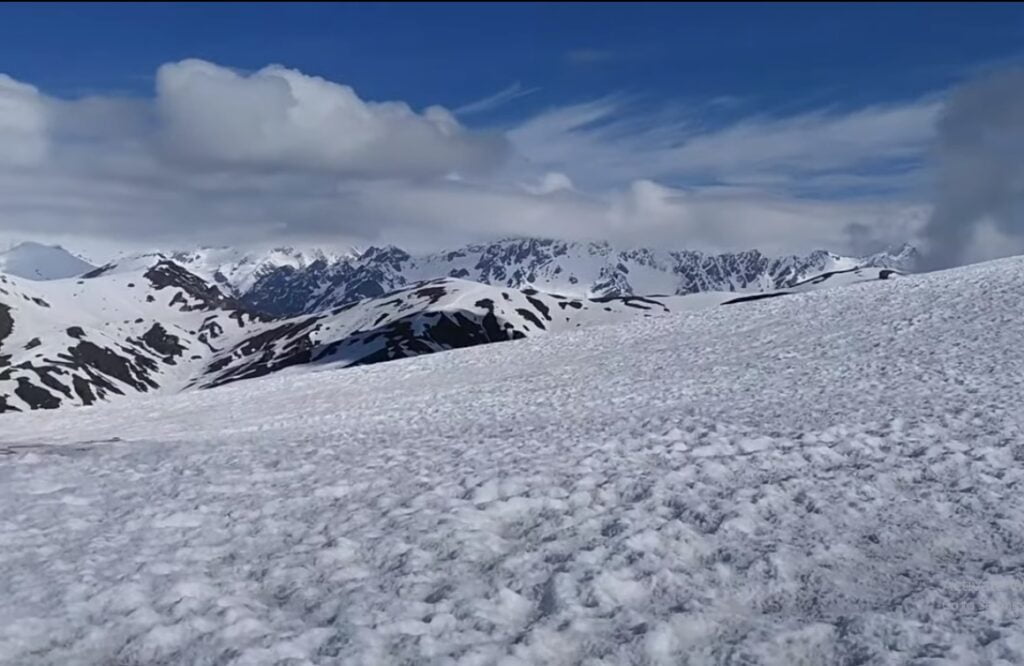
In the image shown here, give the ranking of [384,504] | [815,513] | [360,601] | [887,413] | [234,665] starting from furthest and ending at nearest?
1. [887,413]
2. [384,504]
3. [815,513]
4. [360,601]
5. [234,665]

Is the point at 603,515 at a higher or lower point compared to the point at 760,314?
lower

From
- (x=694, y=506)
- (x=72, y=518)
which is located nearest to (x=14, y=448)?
(x=72, y=518)

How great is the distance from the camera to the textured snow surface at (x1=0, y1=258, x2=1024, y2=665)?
28.0 ft

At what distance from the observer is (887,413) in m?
17.6

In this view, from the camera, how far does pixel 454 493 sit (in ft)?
43.4

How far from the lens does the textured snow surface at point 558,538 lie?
8523 millimetres

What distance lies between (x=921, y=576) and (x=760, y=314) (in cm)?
3335

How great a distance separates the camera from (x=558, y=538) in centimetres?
1114

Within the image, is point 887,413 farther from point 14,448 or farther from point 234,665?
point 14,448

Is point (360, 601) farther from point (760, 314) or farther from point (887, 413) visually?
point (760, 314)

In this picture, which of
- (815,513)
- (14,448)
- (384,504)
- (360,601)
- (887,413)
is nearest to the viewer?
(360,601)

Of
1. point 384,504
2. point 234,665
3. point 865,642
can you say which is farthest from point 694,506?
point 234,665

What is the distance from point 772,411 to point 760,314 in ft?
76.6

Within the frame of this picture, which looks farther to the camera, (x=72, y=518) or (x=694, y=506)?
(x=72, y=518)
